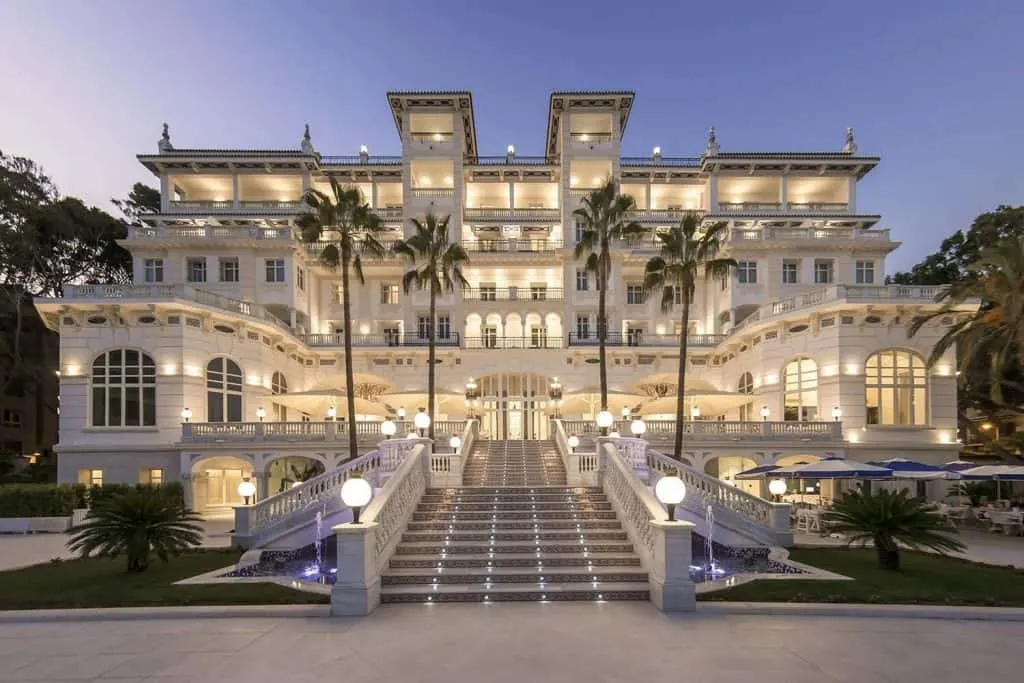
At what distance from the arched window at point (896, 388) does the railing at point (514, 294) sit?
19.5m

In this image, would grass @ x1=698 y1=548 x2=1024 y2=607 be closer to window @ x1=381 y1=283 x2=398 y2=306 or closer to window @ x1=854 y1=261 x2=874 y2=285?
window @ x1=854 y1=261 x2=874 y2=285

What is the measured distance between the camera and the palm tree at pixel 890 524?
1277 cm

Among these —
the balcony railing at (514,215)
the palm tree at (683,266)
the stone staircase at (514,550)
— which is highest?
the balcony railing at (514,215)

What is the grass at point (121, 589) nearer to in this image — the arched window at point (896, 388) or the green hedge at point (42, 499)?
the green hedge at point (42, 499)

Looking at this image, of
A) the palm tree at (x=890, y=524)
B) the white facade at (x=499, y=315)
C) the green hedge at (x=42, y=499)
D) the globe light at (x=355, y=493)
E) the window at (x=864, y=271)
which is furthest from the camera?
the window at (x=864, y=271)

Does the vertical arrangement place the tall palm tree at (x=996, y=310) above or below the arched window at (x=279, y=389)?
above

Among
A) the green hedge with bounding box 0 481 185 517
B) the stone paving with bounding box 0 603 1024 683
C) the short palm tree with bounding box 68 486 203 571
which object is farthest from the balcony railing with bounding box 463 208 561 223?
the stone paving with bounding box 0 603 1024 683

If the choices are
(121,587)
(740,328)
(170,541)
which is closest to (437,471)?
(170,541)

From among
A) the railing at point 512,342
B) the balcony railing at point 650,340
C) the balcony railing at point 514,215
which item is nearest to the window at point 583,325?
the balcony railing at point 650,340

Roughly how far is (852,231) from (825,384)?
14329 millimetres

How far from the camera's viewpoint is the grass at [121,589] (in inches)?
420

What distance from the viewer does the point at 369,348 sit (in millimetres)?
38406

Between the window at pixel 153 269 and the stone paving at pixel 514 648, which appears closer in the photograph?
the stone paving at pixel 514 648

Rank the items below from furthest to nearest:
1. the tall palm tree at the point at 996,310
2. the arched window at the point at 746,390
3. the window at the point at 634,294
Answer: the window at the point at 634,294
the arched window at the point at 746,390
the tall palm tree at the point at 996,310
